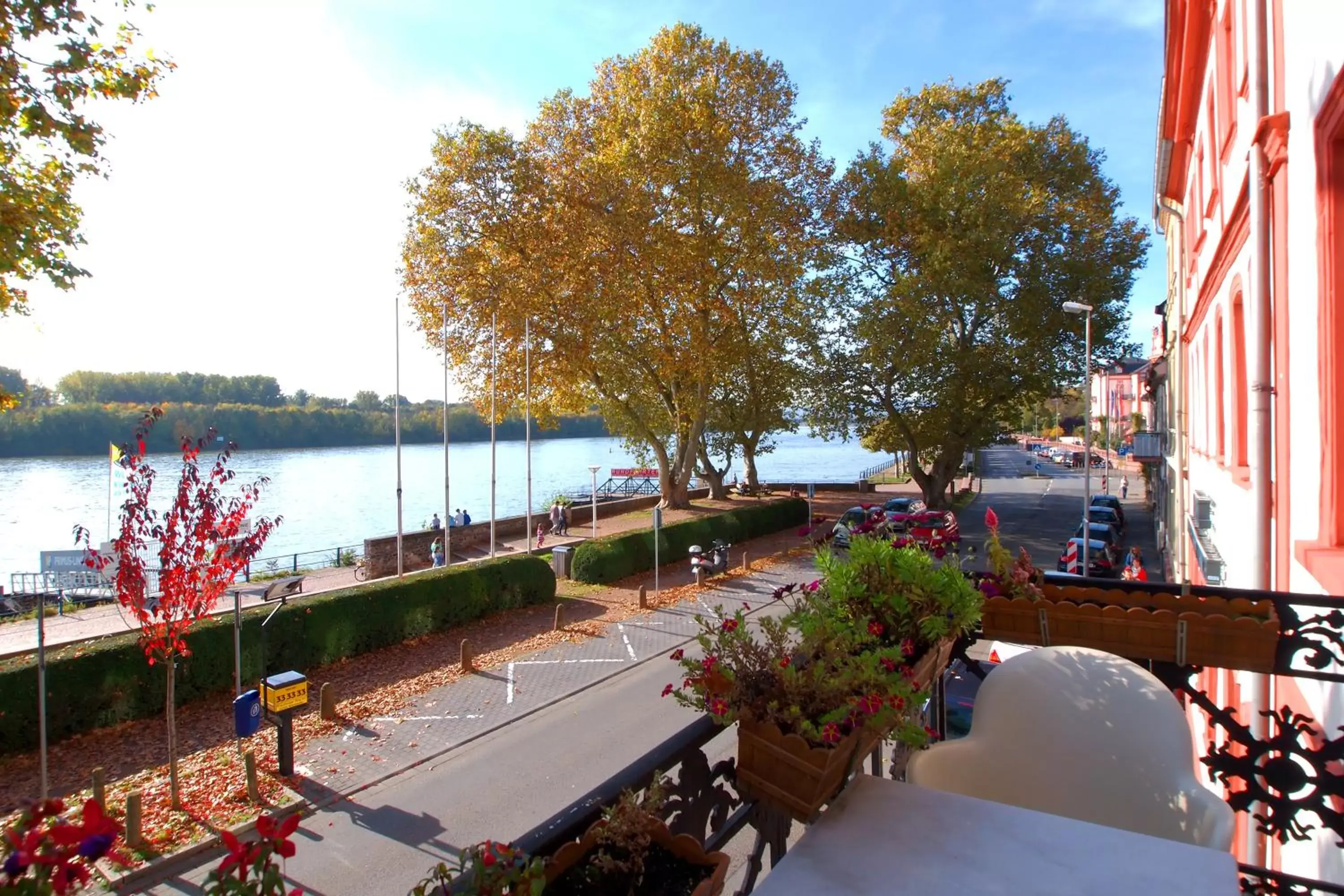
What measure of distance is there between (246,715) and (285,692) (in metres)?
0.52

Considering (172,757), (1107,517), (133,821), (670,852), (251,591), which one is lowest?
(133,821)

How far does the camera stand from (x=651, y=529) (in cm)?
2464

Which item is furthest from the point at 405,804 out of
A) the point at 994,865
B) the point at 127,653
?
the point at 994,865

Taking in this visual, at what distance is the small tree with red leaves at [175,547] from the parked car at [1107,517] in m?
Result: 29.2

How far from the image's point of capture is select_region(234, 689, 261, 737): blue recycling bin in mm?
9781

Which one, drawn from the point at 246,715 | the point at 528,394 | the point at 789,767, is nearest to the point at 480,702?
the point at 246,715

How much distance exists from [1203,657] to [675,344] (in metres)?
25.6

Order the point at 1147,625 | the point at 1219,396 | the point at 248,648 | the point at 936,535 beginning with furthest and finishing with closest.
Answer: the point at 248,648
the point at 1219,396
the point at 936,535
the point at 1147,625

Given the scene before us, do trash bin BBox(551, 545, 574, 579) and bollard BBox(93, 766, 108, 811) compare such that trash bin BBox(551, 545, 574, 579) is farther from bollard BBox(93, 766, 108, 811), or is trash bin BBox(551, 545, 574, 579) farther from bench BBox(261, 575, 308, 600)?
bollard BBox(93, 766, 108, 811)

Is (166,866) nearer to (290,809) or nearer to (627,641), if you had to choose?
(290,809)

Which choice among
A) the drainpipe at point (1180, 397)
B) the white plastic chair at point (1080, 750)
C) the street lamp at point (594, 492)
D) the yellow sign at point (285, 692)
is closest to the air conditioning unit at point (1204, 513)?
the drainpipe at point (1180, 397)

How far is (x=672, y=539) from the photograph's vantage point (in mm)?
24859

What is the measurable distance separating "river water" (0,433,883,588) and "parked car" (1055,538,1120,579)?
1385 centimetres

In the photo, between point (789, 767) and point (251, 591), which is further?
point (251, 591)
